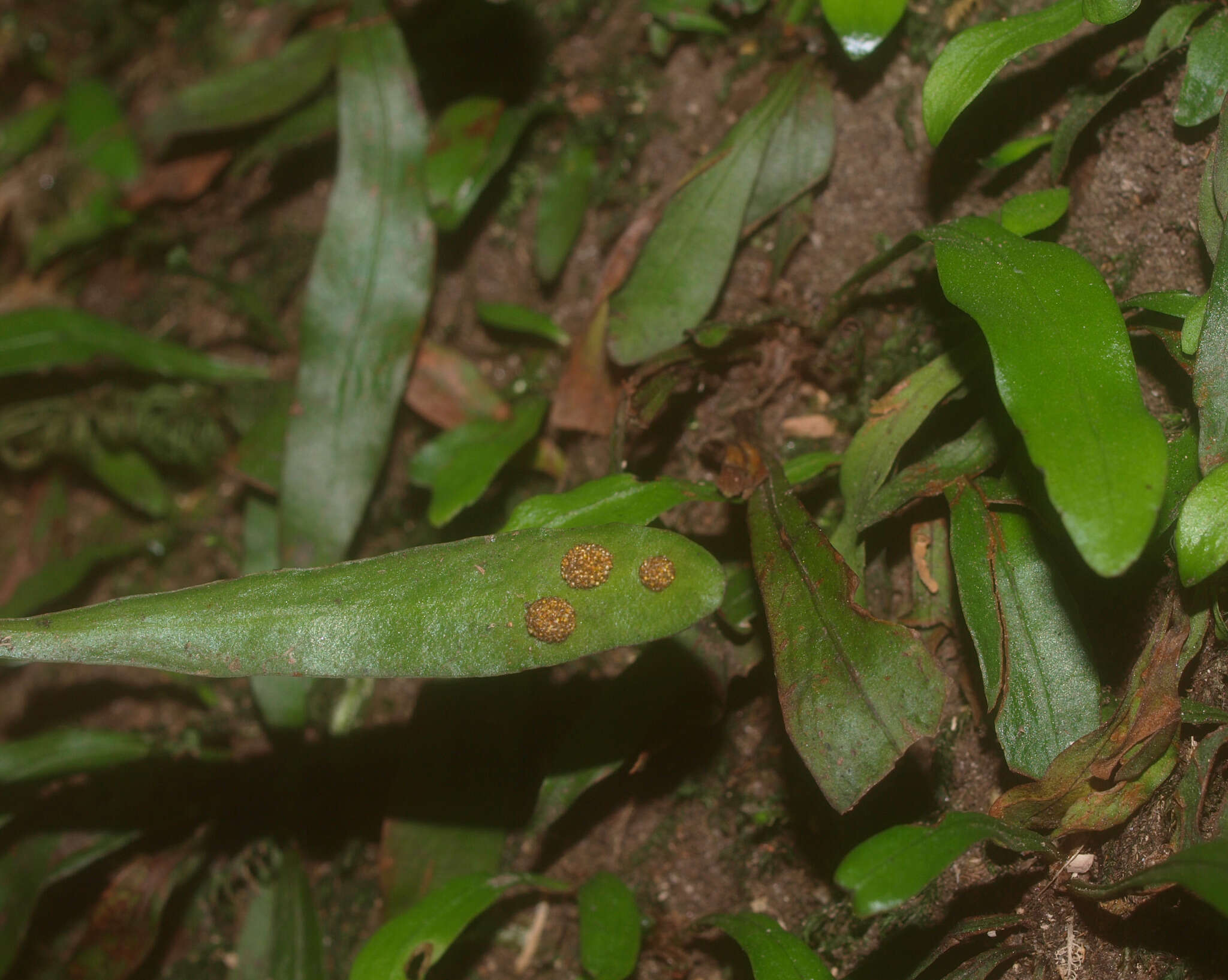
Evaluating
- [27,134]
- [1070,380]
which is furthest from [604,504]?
[27,134]

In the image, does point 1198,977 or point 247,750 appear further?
point 247,750

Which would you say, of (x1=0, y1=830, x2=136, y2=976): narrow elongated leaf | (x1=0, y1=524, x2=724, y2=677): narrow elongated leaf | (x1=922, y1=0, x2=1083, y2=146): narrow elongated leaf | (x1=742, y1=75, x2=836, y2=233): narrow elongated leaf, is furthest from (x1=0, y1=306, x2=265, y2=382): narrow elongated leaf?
(x1=922, y1=0, x2=1083, y2=146): narrow elongated leaf

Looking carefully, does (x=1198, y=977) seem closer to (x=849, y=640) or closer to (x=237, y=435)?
(x=849, y=640)

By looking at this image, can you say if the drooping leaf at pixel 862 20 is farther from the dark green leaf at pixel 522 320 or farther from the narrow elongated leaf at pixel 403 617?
the narrow elongated leaf at pixel 403 617

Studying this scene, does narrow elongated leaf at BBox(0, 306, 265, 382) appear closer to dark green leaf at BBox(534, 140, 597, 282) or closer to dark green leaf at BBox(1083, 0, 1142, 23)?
dark green leaf at BBox(534, 140, 597, 282)

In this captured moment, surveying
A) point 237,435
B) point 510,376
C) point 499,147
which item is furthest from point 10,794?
point 499,147
